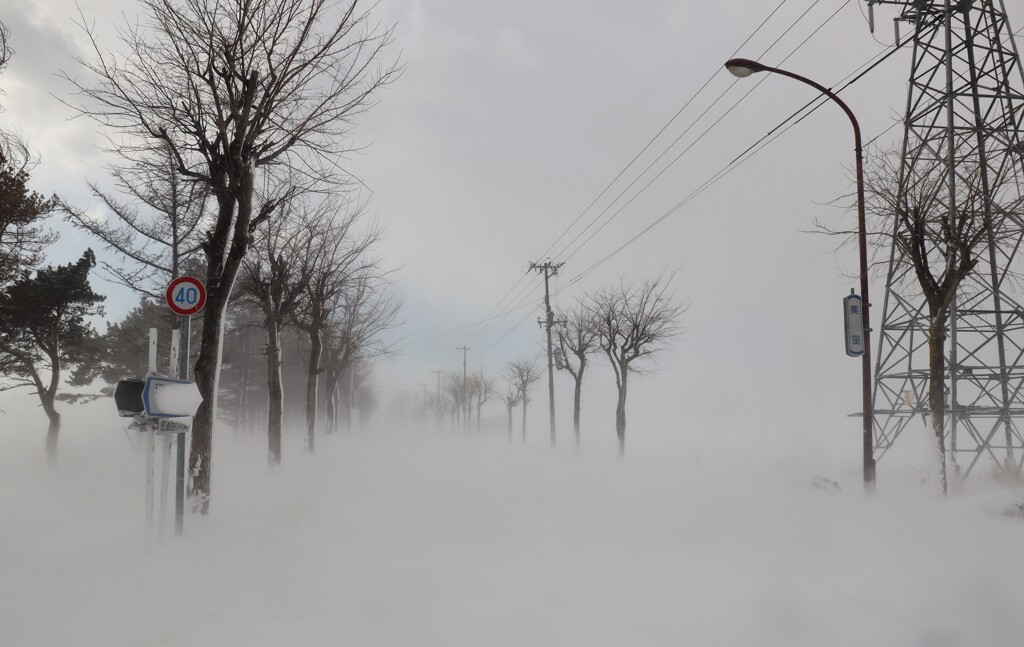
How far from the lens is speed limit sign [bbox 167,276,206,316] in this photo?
7.55m

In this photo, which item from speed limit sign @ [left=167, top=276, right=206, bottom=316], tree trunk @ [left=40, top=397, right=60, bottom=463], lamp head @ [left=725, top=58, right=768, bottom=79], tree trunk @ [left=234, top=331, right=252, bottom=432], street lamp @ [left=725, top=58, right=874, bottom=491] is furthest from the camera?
tree trunk @ [left=234, top=331, right=252, bottom=432]

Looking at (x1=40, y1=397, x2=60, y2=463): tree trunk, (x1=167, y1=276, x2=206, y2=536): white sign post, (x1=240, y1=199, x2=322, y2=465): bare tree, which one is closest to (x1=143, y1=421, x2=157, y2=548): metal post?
(x1=167, y1=276, x2=206, y2=536): white sign post

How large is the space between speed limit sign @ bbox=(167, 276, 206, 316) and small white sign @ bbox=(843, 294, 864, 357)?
10.2 meters

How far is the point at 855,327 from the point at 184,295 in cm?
1046

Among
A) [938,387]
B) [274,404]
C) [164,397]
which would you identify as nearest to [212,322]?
[164,397]

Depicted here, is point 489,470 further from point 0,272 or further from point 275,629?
point 275,629

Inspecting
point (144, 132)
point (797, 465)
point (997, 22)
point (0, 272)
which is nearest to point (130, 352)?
point (0, 272)

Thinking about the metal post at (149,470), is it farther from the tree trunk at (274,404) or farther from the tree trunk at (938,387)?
the tree trunk at (938,387)

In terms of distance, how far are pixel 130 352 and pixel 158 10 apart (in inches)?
1343

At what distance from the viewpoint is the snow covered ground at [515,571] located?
566 cm

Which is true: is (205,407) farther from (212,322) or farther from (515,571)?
(515,571)

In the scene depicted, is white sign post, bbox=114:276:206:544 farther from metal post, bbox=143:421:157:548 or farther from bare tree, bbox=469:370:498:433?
bare tree, bbox=469:370:498:433

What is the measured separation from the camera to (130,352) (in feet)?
127

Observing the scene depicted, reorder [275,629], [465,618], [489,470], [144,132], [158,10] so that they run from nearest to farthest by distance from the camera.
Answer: [275,629] < [465,618] < [158,10] < [144,132] < [489,470]
